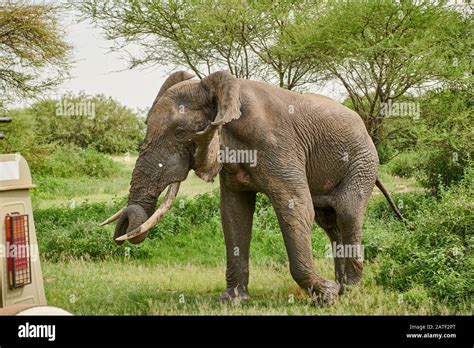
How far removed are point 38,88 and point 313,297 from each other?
987 cm

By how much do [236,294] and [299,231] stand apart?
102 centimetres

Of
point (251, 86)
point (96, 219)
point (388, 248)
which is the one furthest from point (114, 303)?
point (96, 219)

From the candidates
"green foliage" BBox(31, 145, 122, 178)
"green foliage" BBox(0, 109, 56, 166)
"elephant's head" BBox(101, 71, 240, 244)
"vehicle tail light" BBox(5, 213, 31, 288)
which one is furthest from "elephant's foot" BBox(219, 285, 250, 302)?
"green foliage" BBox(31, 145, 122, 178)

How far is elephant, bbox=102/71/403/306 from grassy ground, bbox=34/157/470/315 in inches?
13.3

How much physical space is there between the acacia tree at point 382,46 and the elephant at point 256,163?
24.6 ft

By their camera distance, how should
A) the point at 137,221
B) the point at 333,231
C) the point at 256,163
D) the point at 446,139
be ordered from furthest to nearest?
the point at 446,139
the point at 333,231
the point at 256,163
the point at 137,221

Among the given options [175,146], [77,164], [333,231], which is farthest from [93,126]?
[175,146]

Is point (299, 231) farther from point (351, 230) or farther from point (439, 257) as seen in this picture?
point (439, 257)

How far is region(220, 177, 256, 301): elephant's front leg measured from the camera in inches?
266

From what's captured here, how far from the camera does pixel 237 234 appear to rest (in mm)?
6809

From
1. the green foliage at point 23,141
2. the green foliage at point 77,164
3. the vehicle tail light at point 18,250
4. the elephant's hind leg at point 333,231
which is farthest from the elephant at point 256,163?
the green foliage at point 77,164

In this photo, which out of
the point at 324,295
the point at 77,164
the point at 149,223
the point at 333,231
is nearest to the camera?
the point at 149,223

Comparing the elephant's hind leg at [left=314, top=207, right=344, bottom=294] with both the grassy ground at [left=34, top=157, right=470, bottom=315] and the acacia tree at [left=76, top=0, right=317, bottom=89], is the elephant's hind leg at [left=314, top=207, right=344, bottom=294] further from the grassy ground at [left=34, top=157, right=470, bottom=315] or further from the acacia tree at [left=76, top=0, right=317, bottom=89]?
the acacia tree at [left=76, top=0, right=317, bottom=89]

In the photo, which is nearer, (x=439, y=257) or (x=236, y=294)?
(x=236, y=294)
